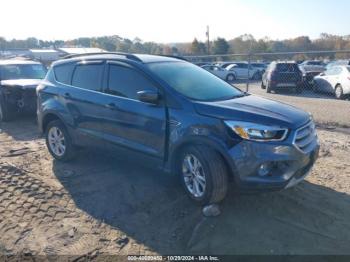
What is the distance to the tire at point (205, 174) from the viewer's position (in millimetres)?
3883

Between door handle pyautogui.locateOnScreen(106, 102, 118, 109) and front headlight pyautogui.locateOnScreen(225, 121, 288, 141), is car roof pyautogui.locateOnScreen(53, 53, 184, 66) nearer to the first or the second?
door handle pyautogui.locateOnScreen(106, 102, 118, 109)

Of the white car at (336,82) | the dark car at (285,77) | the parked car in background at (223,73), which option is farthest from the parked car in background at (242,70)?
the white car at (336,82)

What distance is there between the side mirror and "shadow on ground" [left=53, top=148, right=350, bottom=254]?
925 millimetres

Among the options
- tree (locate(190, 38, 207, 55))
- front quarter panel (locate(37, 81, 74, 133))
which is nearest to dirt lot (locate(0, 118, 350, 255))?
front quarter panel (locate(37, 81, 74, 133))

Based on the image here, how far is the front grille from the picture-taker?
3871 millimetres

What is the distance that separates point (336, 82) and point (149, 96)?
44.3 ft

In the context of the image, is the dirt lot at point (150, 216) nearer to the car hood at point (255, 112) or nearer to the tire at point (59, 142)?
the tire at point (59, 142)

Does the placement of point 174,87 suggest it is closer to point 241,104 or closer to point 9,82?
point 241,104

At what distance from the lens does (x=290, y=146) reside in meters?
3.75

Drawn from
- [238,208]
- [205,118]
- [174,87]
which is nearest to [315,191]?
[238,208]

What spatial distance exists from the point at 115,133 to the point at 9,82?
6.25m

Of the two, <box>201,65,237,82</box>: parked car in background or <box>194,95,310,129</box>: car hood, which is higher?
<box>201,65,237,82</box>: parked car in background

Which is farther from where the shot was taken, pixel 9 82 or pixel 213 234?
pixel 9 82

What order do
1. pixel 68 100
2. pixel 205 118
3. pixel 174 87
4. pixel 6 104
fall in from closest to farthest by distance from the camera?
pixel 205 118 → pixel 174 87 → pixel 68 100 → pixel 6 104
